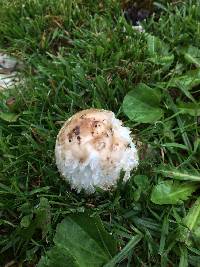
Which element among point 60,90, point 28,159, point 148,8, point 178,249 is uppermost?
point 148,8

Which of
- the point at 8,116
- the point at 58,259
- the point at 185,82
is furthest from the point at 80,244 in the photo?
the point at 185,82

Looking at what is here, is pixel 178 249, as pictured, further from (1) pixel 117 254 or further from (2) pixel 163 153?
(2) pixel 163 153

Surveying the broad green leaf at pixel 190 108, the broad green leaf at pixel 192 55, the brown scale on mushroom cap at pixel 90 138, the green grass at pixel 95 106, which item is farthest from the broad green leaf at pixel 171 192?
the broad green leaf at pixel 192 55

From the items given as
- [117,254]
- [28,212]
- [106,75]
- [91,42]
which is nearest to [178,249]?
[117,254]

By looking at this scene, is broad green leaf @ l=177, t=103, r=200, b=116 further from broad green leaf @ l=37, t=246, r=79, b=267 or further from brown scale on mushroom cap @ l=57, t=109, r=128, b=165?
broad green leaf @ l=37, t=246, r=79, b=267

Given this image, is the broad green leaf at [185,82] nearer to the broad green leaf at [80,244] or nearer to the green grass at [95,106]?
the green grass at [95,106]

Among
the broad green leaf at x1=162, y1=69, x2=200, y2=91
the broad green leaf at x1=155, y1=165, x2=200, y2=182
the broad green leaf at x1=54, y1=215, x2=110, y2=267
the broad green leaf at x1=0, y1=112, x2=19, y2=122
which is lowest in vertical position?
the broad green leaf at x1=54, y1=215, x2=110, y2=267

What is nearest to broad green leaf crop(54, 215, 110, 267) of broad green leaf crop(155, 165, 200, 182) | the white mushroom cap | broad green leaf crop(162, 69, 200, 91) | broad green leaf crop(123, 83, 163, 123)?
the white mushroom cap
